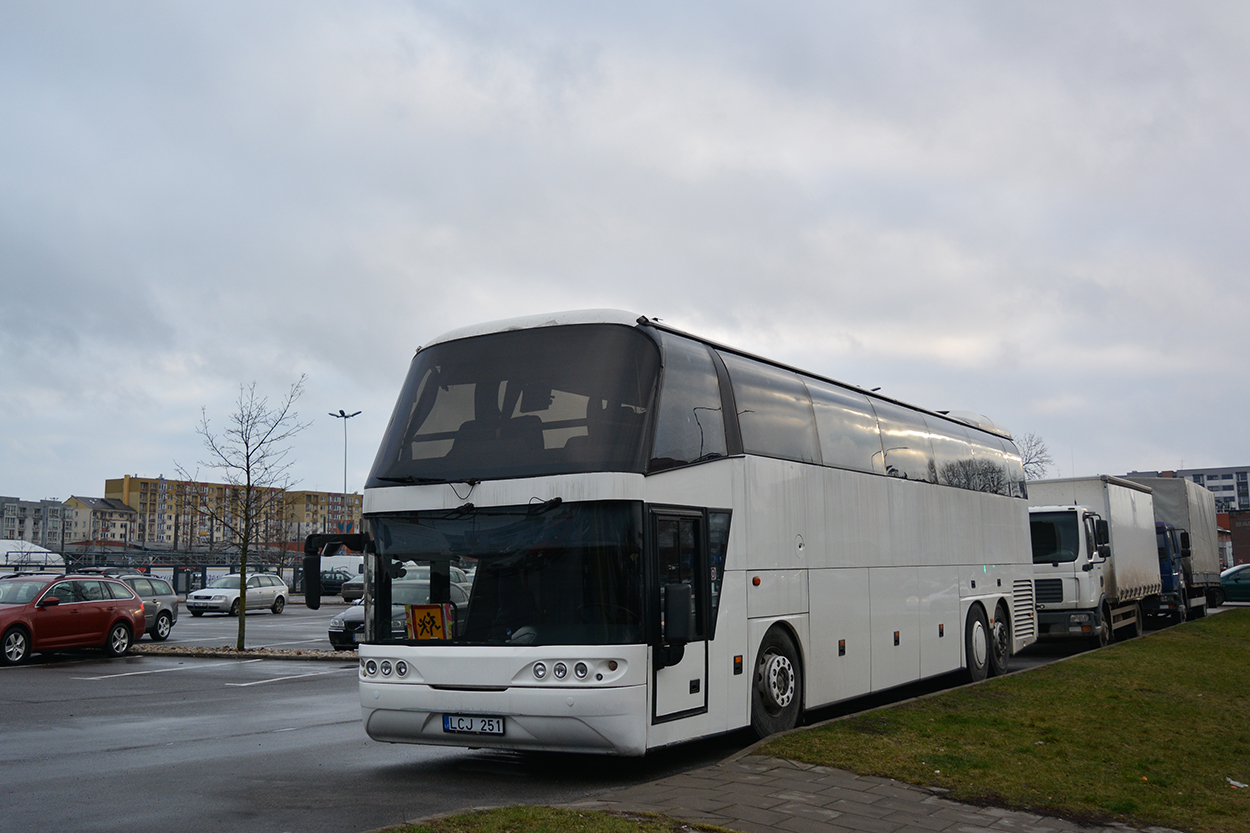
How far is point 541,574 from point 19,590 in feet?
52.2

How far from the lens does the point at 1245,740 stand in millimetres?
9953

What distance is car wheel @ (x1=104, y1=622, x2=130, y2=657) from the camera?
69.3 feet

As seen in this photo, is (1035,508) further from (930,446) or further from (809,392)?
(809,392)

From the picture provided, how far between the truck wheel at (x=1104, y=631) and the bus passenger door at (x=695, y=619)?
13.3 m

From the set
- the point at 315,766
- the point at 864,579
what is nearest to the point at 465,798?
the point at 315,766

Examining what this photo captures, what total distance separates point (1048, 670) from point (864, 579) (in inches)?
190

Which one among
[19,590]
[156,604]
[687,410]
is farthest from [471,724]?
[156,604]

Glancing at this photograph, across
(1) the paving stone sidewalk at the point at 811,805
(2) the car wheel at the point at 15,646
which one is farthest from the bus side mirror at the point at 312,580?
(2) the car wheel at the point at 15,646

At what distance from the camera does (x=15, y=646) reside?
19.2 meters

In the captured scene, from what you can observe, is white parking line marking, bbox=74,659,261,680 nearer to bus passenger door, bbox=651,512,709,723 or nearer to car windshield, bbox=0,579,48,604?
car windshield, bbox=0,579,48,604

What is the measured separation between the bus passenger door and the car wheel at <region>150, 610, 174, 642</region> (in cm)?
2013

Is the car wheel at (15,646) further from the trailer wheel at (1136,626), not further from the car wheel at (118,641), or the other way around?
the trailer wheel at (1136,626)

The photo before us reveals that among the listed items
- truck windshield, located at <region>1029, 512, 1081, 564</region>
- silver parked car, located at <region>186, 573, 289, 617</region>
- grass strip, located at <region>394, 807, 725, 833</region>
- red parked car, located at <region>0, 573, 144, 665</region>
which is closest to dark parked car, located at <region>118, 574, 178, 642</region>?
red parked car, located at <region>0, 573, 144, 665</region>

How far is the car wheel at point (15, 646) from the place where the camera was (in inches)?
749
